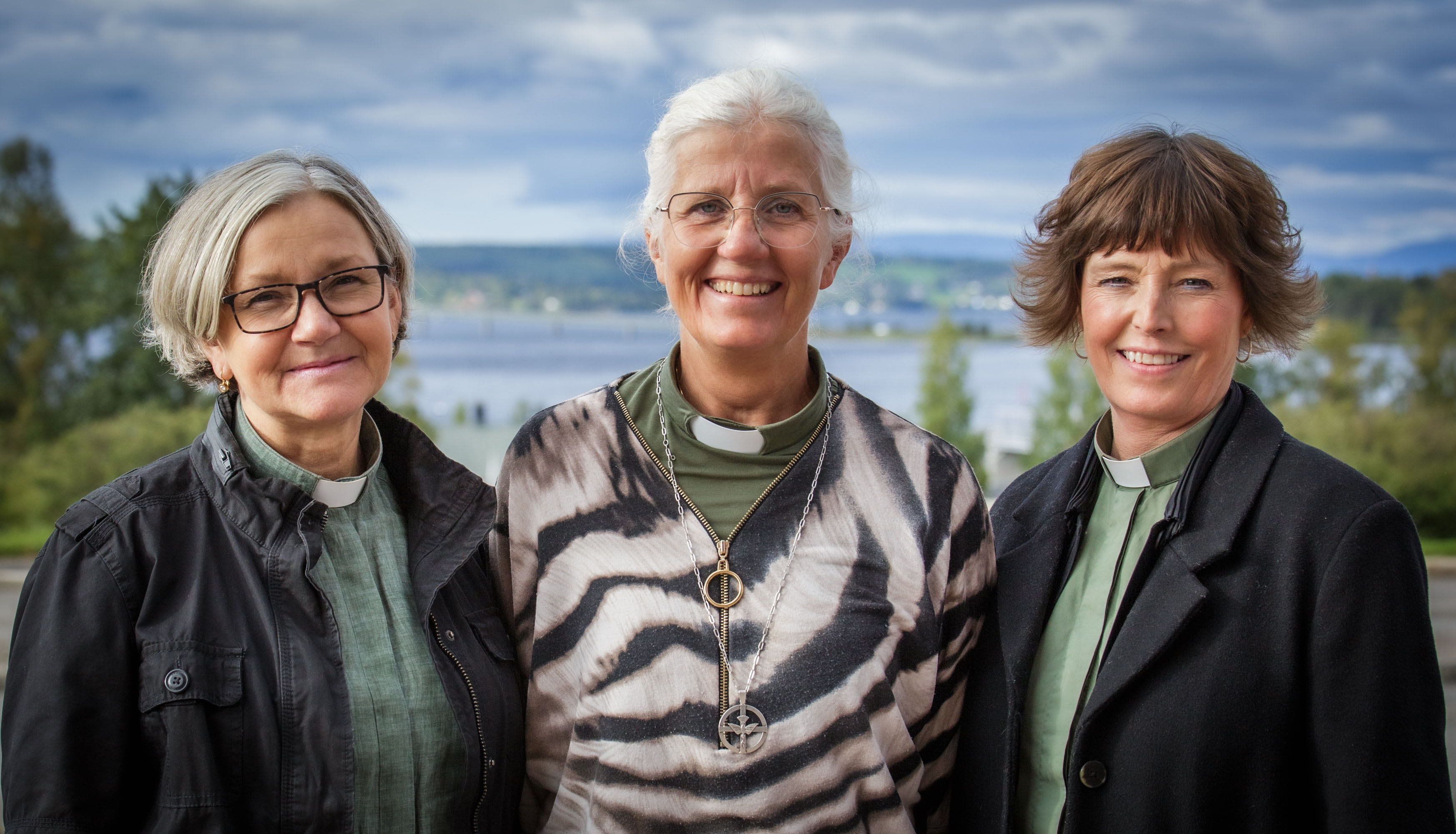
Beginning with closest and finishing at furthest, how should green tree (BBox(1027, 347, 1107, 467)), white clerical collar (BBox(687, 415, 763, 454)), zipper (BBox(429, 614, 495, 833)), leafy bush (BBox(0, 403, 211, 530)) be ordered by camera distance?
zipper (BBox(429, 614, 495, 833)) → white clerical collar (BBox(687, 415, 763, 454)) → leafy bush (BBox(0, 403, 211, 530)) → green tree (BBox(1027, 347, 1107, 467))

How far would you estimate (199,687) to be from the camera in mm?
1733

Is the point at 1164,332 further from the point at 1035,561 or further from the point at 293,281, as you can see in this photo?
the point at 293,281

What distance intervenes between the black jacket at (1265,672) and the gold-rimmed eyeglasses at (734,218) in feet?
3.02

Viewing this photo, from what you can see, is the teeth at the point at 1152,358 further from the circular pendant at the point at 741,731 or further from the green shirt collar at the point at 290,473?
the green shirt collar at the point at 290,473

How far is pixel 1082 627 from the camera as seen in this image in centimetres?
221

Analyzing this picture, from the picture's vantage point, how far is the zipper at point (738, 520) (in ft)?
6.91

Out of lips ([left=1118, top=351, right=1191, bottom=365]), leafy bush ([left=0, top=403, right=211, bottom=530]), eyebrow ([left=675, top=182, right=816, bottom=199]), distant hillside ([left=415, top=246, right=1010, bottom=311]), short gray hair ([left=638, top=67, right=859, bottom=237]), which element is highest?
distant hillside ([left=415, top=246, right=1010, bottom=311])

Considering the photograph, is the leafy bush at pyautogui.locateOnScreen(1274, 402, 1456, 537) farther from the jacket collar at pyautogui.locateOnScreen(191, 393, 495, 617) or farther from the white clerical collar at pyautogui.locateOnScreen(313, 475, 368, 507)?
the white clerical collar at pyautogui.locateOnScreen(313, 475, 368, 507)

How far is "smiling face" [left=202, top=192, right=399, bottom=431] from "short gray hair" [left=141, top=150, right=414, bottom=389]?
23 millimetres

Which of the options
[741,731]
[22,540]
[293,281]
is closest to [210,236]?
[293,281]

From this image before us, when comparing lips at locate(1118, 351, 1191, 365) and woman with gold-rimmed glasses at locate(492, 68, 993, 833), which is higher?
lips at locate(1118, 351, 1191, 365)

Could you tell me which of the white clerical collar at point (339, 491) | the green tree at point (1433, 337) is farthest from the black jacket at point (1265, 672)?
the green tree at point (1433, 337)

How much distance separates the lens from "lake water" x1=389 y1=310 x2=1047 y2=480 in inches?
838

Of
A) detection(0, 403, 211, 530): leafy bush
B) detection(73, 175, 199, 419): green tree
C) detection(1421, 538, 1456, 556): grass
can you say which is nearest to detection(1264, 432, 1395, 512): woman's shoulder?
detection(1421, 538, 1456, 556): grass
